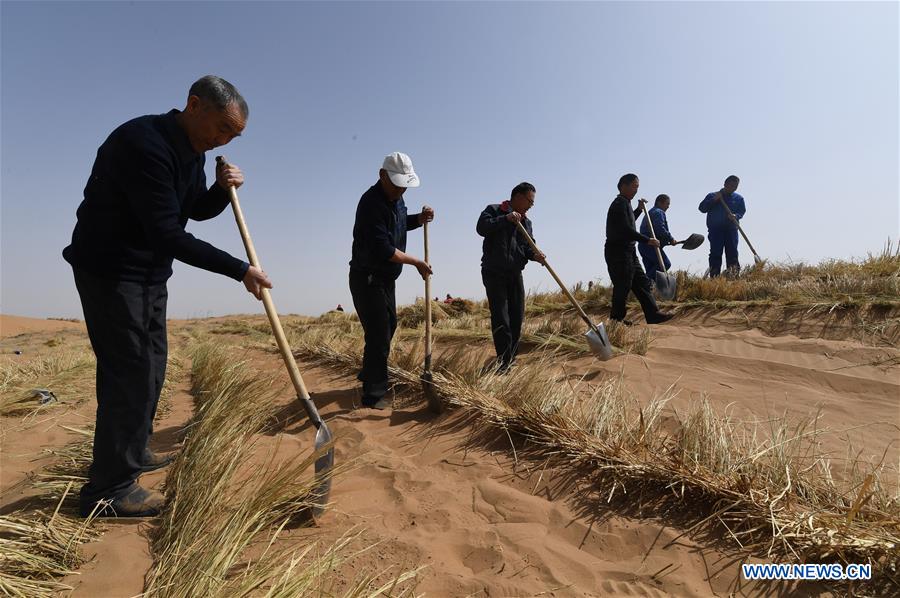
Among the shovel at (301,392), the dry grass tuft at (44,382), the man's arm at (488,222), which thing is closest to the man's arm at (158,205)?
the shovel at (301,392)

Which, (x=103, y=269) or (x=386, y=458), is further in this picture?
(x=386, y=458)

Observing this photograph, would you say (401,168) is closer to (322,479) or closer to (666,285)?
(322,479)

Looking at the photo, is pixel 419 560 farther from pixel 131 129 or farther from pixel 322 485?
pixel 131 129

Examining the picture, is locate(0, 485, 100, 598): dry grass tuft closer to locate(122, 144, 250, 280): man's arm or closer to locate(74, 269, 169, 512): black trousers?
locate(74, 269, 169, 512): black trousers

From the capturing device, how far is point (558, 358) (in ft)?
16.4

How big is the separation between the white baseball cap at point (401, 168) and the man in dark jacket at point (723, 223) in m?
7.31

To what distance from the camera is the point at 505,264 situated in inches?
173

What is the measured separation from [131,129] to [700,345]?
5.47 m

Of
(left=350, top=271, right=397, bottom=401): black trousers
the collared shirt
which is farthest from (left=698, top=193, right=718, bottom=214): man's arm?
the collared shirt

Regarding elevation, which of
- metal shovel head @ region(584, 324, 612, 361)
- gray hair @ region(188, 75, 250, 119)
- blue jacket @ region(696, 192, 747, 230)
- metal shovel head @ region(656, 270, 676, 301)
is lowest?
metal shovel head @ region(584, 324, 612, 361)

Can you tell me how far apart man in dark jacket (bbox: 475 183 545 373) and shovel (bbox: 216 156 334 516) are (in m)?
2.32

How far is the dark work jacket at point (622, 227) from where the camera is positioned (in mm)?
5793

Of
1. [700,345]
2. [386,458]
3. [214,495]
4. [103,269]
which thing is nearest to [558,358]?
[700,345]

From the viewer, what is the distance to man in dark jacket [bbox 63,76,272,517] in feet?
6.14
